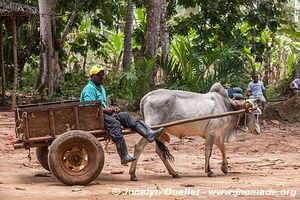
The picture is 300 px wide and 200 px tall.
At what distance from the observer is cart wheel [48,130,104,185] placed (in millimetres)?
7469

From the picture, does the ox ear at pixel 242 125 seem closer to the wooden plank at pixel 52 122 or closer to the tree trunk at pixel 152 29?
the wooden plank at pixel 52 122

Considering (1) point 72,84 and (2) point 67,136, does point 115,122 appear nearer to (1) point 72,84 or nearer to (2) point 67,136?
(2) point 67,136

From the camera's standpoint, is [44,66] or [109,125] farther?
[44,66]

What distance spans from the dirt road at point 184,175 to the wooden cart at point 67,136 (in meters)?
0.22

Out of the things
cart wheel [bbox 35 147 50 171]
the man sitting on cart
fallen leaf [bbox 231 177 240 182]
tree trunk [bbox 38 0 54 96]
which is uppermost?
tree trunk [bbox 38 0 54 96]

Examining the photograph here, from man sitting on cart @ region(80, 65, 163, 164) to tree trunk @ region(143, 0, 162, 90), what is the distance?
281 inches

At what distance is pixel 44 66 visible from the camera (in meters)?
18.1

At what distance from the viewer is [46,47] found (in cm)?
1759

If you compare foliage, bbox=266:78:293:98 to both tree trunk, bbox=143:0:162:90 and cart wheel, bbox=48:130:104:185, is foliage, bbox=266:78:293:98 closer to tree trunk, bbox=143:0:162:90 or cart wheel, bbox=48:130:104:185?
tree trunk, bbox=143:0:162:90

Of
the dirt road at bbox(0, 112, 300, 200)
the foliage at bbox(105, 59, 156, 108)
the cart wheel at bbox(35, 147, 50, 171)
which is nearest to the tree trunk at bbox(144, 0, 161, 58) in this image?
the foliage at bbox(105, 59, 156, 108)

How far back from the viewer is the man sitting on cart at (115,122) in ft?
25.6

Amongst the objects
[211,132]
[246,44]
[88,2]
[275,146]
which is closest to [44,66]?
[88,2]

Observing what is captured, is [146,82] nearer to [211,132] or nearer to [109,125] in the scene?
[211,132]

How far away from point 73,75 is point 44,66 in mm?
4852
